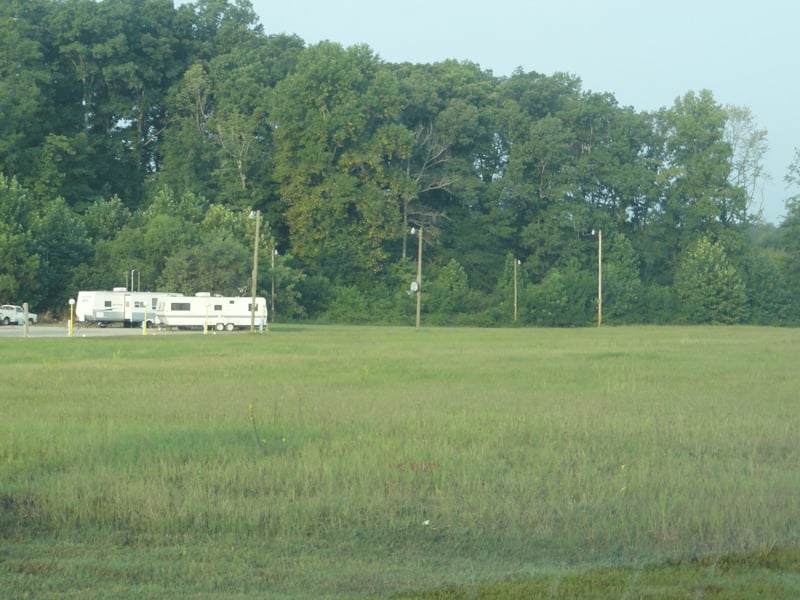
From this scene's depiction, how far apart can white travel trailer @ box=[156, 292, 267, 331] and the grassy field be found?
3792 cm

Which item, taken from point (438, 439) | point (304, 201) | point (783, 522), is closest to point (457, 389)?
point (438, 439)

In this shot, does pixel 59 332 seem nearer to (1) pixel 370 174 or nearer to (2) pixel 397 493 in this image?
(1) pixel 370 174

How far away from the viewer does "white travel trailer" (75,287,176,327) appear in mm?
62562

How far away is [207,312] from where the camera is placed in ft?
192

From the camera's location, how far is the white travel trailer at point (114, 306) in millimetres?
62562

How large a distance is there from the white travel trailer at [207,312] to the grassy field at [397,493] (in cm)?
3792

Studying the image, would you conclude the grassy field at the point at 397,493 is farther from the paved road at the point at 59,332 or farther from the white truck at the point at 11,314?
the white truck at the point at 11,314

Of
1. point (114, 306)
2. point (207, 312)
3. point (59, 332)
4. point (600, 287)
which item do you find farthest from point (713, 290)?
point (59, 332)

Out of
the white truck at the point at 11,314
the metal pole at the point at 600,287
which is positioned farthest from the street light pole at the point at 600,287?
the white truck at the point at 11,314

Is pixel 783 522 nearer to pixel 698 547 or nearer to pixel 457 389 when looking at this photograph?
pixel 698 547

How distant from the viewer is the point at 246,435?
14.2 meters

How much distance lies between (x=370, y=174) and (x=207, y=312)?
2784 centimetres

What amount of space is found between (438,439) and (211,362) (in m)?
16.8

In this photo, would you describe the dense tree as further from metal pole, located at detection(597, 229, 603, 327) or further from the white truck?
the white truck
